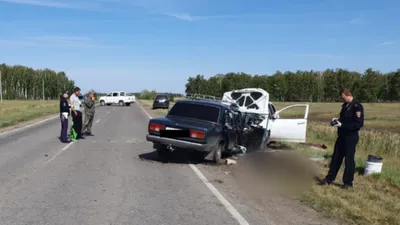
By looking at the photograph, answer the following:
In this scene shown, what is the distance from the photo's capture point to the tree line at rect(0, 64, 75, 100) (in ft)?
394

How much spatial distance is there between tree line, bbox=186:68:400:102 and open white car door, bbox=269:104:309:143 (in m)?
91.6

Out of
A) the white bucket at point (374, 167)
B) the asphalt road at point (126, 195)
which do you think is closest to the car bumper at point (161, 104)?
the asphalt road at point (126, 195)

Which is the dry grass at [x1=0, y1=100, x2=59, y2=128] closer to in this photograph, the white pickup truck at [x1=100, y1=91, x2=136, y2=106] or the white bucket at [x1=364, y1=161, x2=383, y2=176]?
the white pickup truck at [x1=100, y1=91, x2=136, y2=106]

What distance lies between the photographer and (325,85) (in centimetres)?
10962

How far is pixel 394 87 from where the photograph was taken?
101562 mm

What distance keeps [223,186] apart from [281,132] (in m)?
6.08

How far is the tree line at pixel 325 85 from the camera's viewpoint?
104000mm

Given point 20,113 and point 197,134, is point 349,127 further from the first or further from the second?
point 20,113

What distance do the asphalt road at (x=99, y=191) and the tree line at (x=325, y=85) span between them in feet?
318

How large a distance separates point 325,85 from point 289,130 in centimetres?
10193

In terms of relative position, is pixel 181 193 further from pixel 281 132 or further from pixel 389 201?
pixel 281 132

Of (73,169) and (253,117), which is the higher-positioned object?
(253,117)

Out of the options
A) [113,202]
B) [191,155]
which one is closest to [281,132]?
[191,155]

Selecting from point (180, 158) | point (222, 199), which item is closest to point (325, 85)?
point (180, 158)
